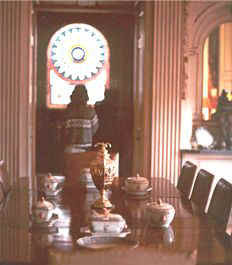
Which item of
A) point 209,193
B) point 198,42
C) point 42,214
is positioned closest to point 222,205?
point 209,193

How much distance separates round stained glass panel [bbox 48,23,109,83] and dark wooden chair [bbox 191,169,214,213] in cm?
641

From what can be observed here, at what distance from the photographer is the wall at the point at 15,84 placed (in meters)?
6.38

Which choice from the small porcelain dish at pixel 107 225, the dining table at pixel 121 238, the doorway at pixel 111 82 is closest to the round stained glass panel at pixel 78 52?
the doorway at pixel 111 82

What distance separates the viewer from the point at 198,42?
260 inches

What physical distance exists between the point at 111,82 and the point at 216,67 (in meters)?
3.49

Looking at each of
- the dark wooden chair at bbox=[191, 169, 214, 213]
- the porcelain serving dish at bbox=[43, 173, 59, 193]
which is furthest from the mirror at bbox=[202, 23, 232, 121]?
the porcelain serving dish at bbox=[43, 173, 59, 193]

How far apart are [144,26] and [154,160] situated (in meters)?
1.44

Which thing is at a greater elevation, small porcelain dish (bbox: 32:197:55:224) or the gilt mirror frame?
the gilt mirror frame

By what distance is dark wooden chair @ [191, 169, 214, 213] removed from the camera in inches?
149

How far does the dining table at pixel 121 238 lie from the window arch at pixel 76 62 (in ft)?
20.1

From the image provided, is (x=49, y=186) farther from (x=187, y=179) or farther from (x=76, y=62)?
(x=76, y=62)

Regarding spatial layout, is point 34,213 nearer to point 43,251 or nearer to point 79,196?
point 43,251

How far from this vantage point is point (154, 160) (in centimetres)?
641

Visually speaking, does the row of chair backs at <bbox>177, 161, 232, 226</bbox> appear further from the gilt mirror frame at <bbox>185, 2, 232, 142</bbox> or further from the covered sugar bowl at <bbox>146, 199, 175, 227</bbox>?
the gilt mirror frame at <bbox>185, 2, 232, 142</bbox>
